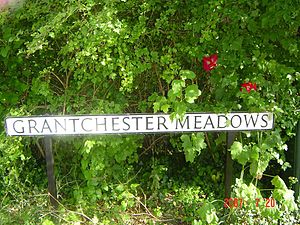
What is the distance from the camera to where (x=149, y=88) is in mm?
3469

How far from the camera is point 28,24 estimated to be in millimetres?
3281

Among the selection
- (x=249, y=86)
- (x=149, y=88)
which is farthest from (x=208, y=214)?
(x=149, y=88)

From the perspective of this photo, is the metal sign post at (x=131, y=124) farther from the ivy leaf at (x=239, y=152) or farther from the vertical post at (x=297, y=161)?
the vertical post at (x=297, y=161)

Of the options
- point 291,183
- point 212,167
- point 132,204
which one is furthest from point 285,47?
point 132,204

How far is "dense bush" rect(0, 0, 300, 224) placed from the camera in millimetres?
2826

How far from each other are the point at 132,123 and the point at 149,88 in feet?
2.61

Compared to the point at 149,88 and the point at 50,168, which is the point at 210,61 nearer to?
the point at 149,88

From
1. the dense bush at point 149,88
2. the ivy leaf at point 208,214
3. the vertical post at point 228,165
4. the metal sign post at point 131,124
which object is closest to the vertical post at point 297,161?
the dense bush at point 149,88

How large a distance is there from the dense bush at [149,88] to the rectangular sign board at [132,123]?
0.28 feet

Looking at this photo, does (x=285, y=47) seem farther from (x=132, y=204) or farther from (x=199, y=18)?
(x=132, y=204)

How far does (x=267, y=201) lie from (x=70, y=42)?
1709 mm

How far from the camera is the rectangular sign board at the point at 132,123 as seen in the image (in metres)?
2.69

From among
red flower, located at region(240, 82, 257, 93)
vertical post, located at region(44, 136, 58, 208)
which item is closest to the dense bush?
red flower, located at region(240, 82, 257, 93)

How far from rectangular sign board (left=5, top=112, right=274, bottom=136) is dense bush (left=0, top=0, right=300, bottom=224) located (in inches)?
3.4
